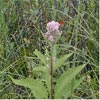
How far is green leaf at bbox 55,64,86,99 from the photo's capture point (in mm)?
1174

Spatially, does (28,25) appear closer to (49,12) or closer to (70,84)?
(49,12)

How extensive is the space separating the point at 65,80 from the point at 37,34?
1.07 metres

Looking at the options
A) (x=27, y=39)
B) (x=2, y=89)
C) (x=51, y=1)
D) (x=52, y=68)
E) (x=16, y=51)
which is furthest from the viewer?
(x=51, y=1)

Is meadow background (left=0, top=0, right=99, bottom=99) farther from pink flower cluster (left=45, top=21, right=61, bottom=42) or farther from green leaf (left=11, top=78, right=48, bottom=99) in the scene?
pink flower cluster (left=45, top=21, right=61, bottom=42)

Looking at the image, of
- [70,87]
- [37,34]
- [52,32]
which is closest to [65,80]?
[70,87]

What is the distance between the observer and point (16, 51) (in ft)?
6.68

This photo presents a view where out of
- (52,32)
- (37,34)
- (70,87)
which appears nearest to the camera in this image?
(52,32)

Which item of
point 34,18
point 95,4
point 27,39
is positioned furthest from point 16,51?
point 95,4

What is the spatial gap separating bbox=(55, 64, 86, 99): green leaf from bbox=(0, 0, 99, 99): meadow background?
0.52 meters

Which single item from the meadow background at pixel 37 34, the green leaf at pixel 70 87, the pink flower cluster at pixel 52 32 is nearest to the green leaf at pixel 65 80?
the green leaf at pixel 70 87

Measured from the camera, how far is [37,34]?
2.22m

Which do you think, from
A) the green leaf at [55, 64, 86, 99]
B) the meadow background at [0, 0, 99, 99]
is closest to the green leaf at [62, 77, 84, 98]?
the green leaf at [55, 64, 86, 99]

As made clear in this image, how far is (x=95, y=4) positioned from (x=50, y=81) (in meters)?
1.19

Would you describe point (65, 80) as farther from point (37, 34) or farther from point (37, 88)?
point (37, 34)
